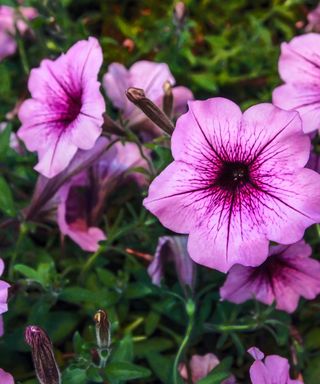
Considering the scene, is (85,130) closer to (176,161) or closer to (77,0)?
(176,161)

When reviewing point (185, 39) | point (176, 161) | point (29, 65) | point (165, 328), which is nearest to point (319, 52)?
point (176, 161)

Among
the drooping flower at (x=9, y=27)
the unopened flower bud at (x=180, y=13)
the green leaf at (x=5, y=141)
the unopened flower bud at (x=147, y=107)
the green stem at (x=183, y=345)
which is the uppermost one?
the unopened flower bud at (x=147, y=107)

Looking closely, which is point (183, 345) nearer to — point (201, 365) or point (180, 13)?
point (201, 365)

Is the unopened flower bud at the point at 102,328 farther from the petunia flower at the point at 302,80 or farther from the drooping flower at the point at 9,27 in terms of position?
the drooping flower at the point at 9,27

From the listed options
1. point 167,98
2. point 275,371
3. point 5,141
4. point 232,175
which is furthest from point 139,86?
point 275,371

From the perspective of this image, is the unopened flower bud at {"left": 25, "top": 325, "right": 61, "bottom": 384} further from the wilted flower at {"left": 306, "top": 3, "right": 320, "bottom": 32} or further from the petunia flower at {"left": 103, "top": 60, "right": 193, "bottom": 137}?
the wilted flower at {"left": 306, "top": 3, "right": 320, "bottom": 32}

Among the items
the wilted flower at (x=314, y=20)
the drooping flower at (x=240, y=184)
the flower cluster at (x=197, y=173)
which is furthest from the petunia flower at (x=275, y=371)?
the wilted flower at (x=314, y=20)

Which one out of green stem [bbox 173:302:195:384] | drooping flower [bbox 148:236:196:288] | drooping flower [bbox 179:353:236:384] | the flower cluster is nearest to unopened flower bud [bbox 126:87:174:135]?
the flower cluster
